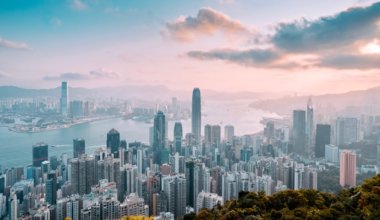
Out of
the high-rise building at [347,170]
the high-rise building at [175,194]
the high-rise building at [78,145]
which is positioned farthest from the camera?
the high-rise building at [78,145]

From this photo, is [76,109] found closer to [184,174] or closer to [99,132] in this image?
[99,132]

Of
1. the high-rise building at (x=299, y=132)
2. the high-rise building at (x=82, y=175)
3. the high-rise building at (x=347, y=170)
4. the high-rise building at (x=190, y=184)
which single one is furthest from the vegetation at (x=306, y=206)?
the high-rise building at (x=299, y=132)

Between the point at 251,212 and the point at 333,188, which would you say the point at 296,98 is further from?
the point at 251,212

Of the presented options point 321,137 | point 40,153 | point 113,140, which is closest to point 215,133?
point 321,137

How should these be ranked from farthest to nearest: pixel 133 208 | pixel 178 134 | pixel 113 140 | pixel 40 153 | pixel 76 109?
1. pixel 178 134
2. pixel 76 109
3. pixel 113 140
4. pixel 40 153
5. pixel 133 208

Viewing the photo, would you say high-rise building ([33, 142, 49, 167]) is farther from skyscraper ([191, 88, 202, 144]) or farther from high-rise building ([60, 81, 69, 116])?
skyscraper ([191, 88, 202, 144])

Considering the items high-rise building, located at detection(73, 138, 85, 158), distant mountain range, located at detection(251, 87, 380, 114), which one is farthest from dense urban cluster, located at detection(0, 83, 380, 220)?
distant mountain range, located at detection(251, 87, 380, 114)

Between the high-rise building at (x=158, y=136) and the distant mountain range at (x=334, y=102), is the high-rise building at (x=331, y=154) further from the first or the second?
the high-rise building at (x=158, y=136)
